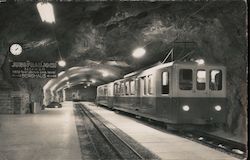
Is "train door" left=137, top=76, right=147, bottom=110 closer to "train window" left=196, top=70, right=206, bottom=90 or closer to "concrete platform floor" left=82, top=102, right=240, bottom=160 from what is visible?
"train window" left=196, top=70, right=206, bottom=90

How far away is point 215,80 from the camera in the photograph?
14047mm

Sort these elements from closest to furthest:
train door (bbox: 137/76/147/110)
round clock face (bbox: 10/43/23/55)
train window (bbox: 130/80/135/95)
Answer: round clock face (bbox: 10/43/23/55)
train door (bbox: 137/76/147/110)
train window (bbox: 130/80/135/95)

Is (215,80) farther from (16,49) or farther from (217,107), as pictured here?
(16,49)

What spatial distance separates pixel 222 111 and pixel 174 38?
5762mm

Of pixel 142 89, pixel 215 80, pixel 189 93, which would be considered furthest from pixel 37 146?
pixel 142 89

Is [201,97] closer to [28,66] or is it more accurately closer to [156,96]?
[156,96]

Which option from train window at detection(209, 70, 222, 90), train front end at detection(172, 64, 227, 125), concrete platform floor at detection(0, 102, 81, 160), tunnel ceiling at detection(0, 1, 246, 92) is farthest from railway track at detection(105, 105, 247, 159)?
concrete platform floor at detection(0, 102, 81, 160)

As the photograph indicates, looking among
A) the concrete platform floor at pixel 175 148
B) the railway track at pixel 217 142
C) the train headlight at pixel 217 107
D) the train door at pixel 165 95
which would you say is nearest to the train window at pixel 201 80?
the train headlight at pixel 217 107

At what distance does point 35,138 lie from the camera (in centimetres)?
1219

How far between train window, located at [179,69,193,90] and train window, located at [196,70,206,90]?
0.28 meters

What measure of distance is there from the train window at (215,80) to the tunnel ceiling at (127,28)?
1.33 m

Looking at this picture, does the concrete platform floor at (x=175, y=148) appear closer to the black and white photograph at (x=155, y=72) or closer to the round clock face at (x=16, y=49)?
the black and white photograph at (x=155, y=72)

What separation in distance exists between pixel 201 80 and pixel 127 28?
4646mm

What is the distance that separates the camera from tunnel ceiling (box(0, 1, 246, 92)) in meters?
13.0
